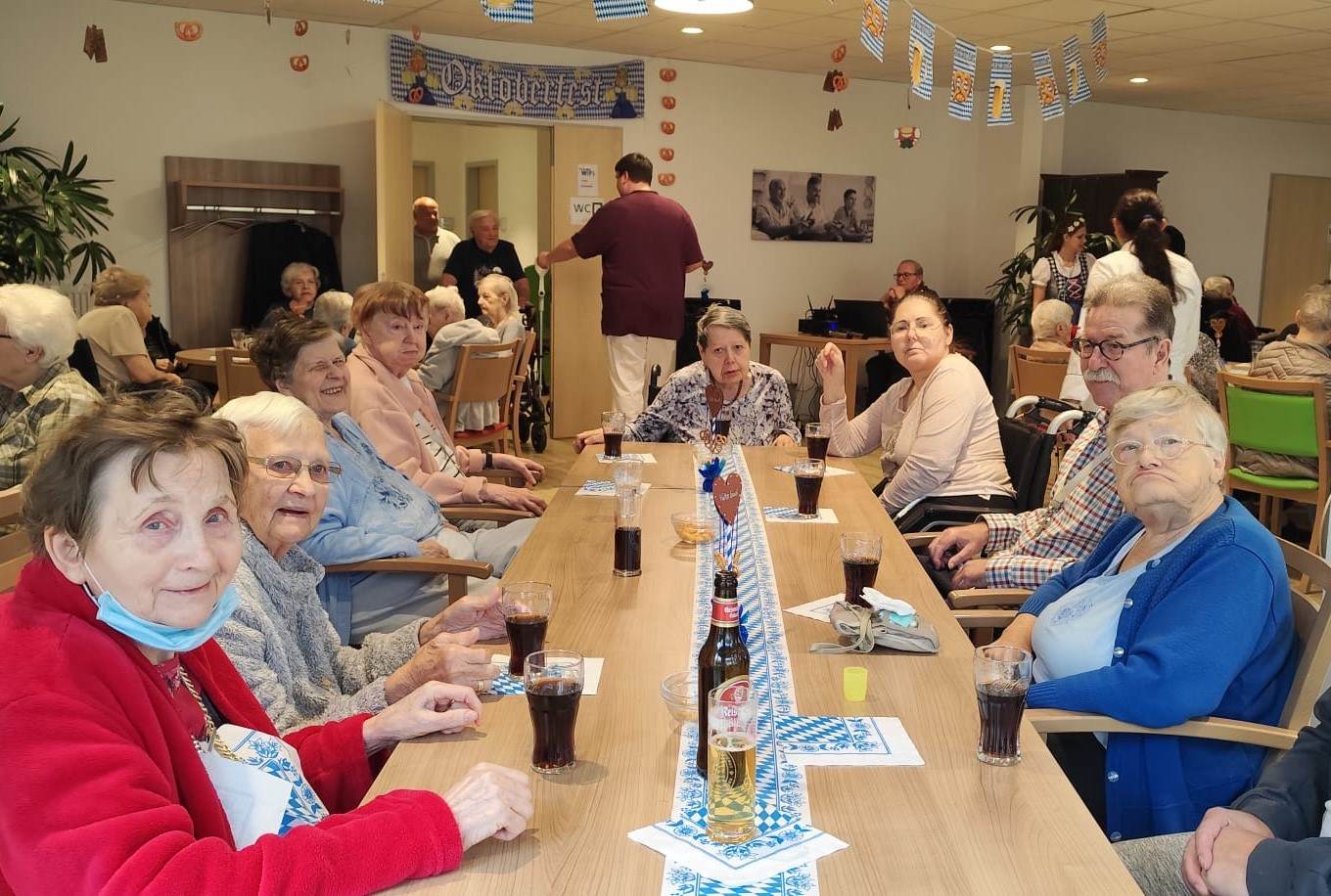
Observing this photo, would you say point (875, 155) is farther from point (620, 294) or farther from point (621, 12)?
point (621, 12)

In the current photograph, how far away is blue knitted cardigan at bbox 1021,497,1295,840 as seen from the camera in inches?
77.3

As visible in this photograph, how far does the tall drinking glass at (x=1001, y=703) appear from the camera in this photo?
63.2 inches

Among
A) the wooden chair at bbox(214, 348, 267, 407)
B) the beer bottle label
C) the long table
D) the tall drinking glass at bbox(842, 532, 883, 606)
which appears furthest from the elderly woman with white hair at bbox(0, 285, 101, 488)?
the beer bottle label

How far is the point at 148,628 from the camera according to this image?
1.36 meters

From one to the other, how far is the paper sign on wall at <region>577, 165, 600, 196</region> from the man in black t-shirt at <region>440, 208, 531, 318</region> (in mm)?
745

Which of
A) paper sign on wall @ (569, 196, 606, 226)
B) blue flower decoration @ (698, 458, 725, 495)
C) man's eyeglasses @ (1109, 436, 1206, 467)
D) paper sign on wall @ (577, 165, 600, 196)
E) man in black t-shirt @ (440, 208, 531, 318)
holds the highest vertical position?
paper sign on wall @ (577, 165, 600, 196)

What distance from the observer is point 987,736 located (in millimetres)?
1624

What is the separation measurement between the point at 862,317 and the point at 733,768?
836cm

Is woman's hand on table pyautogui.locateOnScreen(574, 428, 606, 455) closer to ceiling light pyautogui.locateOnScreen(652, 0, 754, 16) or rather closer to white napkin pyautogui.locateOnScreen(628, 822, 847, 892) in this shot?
ceiling light pyautogui.locateOnScreen(652, 0, 754, 16)

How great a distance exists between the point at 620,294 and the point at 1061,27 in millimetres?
3153

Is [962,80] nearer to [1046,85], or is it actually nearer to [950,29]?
[1046,85]

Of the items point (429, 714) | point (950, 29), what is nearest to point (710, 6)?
point (950, 29)

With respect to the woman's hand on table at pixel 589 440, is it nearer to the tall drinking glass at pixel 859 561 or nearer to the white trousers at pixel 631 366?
the tall drinking glass at pixel 859 561

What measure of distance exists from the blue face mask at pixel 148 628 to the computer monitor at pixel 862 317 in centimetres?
Result: 825
